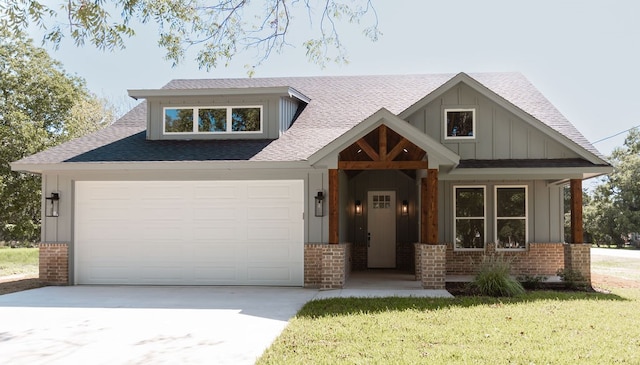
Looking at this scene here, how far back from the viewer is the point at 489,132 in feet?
47.5

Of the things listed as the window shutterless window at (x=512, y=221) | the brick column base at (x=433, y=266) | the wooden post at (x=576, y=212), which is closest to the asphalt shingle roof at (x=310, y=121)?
the wooden post at (x=576, y=212)

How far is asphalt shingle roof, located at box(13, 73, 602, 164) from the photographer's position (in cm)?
1380

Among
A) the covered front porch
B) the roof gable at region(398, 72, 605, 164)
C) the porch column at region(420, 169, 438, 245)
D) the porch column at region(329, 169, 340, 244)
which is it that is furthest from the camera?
the roof gable at region(398, 72, 605, 164)

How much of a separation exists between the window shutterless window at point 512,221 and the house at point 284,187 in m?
0.03

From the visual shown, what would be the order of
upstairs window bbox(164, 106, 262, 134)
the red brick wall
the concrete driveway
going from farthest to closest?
1. upstairs window bbox(164, 106, 262, 134)
2. the red brick wall
3. the concrete driveway

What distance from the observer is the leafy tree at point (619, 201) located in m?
40.3

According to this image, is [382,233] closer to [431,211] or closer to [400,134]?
[431,211]

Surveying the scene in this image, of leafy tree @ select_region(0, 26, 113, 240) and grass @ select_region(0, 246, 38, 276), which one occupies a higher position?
leafy tree @ select_region(0, 26, 113, 240)

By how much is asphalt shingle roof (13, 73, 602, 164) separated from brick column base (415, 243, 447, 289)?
337 centimetres

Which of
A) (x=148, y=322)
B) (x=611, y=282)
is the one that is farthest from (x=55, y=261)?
(x=611, y=282)

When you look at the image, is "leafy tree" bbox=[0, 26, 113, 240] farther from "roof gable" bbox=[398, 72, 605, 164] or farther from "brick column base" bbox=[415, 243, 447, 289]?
"brick column base" bbox=[415, 243, 447, 289]

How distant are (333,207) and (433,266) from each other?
2387 millimetres

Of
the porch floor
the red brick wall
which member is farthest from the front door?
the red brick wall

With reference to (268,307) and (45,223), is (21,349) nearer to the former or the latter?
(268,307)
